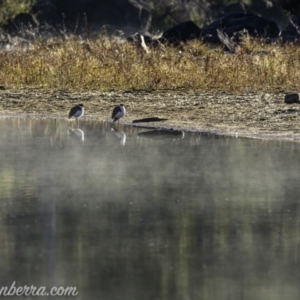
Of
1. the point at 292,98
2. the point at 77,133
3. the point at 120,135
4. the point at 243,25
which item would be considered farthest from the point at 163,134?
the point at 243,25

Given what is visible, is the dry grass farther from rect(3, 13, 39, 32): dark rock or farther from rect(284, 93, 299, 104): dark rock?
rect(3, 13, 39, 32): dark rock

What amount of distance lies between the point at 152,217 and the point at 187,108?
8213mm

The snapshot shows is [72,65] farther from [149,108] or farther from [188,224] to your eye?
[188,224]

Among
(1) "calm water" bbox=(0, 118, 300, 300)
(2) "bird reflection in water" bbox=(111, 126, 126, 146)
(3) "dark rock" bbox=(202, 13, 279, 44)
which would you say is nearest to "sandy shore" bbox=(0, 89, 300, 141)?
(2) "bird reflection in water" bbox=(111, 126, 126, 146)

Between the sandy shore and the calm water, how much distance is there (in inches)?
59.0

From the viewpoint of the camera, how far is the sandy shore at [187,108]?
13383 mm

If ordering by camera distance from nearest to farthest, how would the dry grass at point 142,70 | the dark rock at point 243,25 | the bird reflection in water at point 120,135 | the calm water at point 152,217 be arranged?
the calm water at point 152,217 < the bird reflection in water at point 120,135 < the dry grass at point 142,70 < the dark rock at point 243,25

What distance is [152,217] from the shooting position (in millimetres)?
7609

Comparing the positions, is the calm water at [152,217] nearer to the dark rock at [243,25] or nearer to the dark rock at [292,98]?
the dark rock at [292,98]

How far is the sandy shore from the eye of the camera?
1338cm

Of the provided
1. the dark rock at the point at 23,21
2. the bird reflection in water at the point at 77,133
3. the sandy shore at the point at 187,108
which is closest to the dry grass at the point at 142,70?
the sandy shore at the point at 187,108

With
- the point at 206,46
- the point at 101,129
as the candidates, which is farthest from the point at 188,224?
the point at 206,46

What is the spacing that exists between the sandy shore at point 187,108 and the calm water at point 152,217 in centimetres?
150

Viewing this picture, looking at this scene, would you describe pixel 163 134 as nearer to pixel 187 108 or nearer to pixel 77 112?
pixel 77 112
